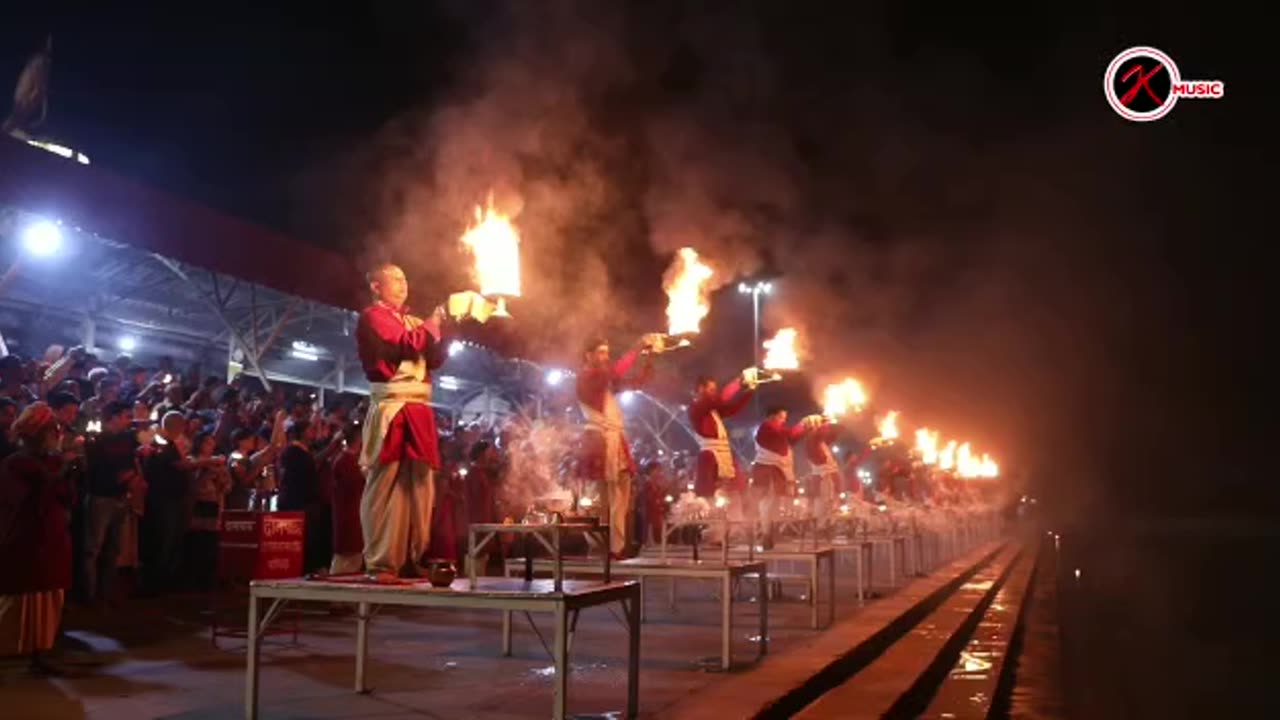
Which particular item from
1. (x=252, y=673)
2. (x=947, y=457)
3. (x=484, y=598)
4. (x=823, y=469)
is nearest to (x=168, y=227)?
(x=252, y=673)

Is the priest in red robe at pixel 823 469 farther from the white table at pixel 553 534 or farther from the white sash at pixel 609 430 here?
the white table at pixel 553 534

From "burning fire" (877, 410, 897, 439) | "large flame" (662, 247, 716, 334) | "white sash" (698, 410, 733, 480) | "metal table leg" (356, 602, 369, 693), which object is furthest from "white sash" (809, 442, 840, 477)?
"metal table leg" (356, 602, 369, 693)

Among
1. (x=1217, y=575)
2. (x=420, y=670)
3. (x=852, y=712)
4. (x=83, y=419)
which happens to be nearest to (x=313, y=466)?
(x=83, y=419)

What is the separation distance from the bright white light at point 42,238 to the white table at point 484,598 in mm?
7363

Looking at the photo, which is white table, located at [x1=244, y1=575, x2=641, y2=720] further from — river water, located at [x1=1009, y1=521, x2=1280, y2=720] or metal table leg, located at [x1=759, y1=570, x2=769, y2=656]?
river water, located at [x1=1009, y1=521, x2=1280, y2=720]

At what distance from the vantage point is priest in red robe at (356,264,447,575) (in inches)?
247

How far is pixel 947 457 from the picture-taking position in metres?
28.1

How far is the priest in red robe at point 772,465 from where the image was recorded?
12711 millimetres

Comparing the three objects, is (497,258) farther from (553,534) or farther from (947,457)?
(947,457)

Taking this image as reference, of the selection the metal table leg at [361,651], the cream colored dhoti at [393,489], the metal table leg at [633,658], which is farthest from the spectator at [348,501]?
the metal table leg at [633,658]

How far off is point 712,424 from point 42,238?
295 inches

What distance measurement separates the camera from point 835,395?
51.5ft

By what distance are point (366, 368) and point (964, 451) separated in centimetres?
2752

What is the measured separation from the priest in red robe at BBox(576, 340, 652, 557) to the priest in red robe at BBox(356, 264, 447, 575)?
285cm
